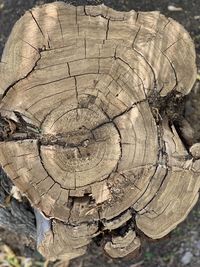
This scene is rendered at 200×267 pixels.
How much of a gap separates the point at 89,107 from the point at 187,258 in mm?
1317

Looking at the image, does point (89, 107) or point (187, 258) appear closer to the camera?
point (89, 107)

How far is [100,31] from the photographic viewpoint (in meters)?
2.12

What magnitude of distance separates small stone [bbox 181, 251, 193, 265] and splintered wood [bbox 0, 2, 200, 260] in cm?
93

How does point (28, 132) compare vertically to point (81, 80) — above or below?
below

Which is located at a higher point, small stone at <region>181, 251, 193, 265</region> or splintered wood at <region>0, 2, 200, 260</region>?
splintered wood at <region>0, 2, 200, 260</region>

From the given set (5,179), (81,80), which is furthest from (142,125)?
(5,179)

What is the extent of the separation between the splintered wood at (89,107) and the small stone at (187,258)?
3.05ft

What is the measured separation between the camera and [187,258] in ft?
9.86

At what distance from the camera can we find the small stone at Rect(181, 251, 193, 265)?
118 inches

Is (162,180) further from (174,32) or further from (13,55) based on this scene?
(13,55)

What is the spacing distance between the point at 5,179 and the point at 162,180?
0.89m

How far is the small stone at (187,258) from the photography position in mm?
3001

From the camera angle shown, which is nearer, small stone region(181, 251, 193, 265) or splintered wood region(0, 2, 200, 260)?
splintered wood region(0, 2, 200, 260)

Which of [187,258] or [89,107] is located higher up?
[89,107]
